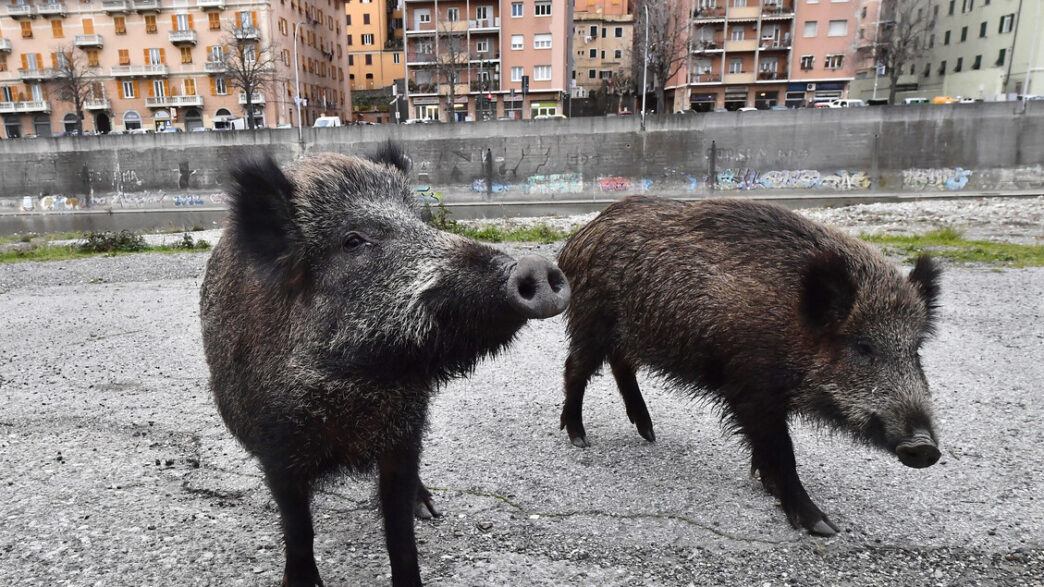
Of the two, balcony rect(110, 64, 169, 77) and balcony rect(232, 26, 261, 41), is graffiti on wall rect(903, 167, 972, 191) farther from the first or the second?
balcony rect(110, 64, 169, 77)

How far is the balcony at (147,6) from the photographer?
4456cm

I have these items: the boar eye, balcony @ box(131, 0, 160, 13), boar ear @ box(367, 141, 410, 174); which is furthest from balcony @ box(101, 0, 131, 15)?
the boar eye

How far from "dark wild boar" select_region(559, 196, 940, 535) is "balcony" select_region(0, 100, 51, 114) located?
58019mm

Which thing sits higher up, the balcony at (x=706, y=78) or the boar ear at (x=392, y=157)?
the balcony at (x=706, y=78)

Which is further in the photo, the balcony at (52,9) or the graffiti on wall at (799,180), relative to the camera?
the balcony at (52,9)

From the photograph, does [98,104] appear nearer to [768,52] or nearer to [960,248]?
[768,52]

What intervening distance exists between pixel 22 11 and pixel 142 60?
9.64 m

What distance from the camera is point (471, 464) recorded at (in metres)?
3.75

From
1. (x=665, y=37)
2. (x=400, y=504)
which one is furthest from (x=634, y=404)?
(x=665, y=37)

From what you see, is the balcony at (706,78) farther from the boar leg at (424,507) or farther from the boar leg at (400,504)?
the boar leg at (400,504)

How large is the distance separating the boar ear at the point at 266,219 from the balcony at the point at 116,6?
5473cm

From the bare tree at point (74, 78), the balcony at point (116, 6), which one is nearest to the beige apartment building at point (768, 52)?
the balcony at point (116, 6)

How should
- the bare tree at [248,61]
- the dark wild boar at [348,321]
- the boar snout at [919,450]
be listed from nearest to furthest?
the dark wild boar at [348,321]
the boar snout at [919,450]
the bare tree at [248,61]

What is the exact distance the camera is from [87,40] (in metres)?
45.4
